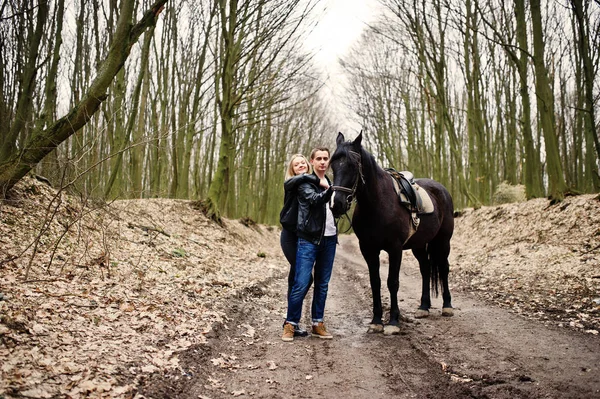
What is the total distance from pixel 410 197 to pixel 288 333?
2.37 meters

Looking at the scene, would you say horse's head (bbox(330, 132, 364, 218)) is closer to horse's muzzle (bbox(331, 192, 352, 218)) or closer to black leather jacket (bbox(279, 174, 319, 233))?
horse's muzzle (bbox(331, 192, 352, 218))

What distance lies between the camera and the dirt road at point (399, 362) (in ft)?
9.62

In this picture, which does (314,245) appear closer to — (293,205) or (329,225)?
(329,225)

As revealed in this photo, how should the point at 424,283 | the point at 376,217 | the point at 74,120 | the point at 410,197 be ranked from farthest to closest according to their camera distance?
the point at 424,283 < the point at 74,120 < the point at 410,197 < the point at 376,217

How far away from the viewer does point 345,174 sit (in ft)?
13.9

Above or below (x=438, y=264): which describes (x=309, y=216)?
above

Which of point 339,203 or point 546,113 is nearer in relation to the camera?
point 339,203

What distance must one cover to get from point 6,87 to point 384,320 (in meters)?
14.8

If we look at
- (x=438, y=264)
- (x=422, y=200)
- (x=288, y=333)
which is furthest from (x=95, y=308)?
(x=438, y=264)

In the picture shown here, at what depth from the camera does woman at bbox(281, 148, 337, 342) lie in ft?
14.3

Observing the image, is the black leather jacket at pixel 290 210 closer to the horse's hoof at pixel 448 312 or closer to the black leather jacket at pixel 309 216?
the black leather jacket at pixel 309 216

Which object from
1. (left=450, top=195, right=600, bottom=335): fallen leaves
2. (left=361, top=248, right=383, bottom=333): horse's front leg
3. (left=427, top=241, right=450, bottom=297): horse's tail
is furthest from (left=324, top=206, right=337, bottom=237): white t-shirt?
(left=450, top=195, right=600, bottom=335): fallen leaves

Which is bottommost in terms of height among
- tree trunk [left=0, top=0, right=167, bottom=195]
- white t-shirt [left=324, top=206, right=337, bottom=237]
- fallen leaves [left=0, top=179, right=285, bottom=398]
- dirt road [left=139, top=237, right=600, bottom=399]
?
dirt road [left=139, top=237, right=600, bottom=399]

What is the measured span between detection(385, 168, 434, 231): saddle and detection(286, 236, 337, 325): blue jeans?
1161mm
